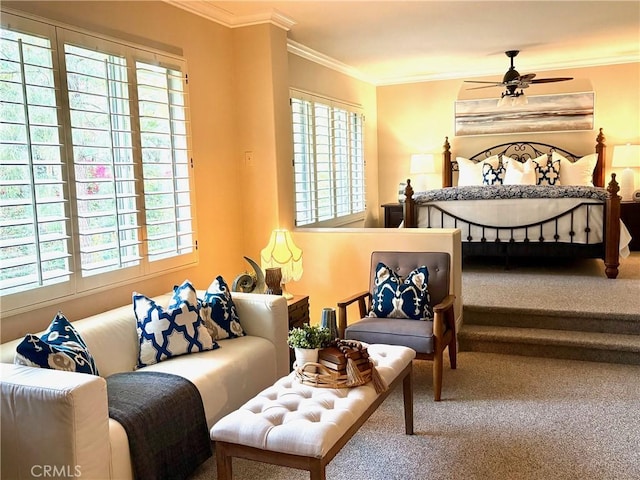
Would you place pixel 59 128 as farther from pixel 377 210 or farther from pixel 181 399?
pixel 377 210

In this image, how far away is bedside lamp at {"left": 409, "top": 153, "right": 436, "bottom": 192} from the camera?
25.3ft

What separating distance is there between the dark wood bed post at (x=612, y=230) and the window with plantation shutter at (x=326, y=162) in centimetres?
279

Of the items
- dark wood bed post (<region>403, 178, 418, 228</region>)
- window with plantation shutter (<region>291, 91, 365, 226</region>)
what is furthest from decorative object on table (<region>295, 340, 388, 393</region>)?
dark wood bed post (<region>403, 178, 418, 228</region>)

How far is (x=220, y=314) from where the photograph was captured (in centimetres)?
338

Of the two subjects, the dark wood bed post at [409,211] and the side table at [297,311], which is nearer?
the side table at [297,311]

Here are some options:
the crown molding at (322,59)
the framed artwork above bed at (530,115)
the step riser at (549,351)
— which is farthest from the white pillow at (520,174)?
the step riser at (549,351)

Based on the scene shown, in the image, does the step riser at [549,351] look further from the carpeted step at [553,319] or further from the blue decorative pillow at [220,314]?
the blue decorative pillow at [220,314]

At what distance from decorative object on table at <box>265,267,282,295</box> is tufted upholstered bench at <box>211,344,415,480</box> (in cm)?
152

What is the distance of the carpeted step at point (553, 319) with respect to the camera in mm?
4211

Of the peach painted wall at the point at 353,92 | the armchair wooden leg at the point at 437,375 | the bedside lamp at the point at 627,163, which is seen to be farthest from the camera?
the bedside lamp at the point at 627,163

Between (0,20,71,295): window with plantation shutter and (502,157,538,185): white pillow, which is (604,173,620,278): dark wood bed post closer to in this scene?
(502,157,538,185): white pillow

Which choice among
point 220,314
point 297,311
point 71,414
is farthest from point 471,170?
point 71,414

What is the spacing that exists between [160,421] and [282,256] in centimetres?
214

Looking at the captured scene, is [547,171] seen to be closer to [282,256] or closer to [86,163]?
[282,256]
